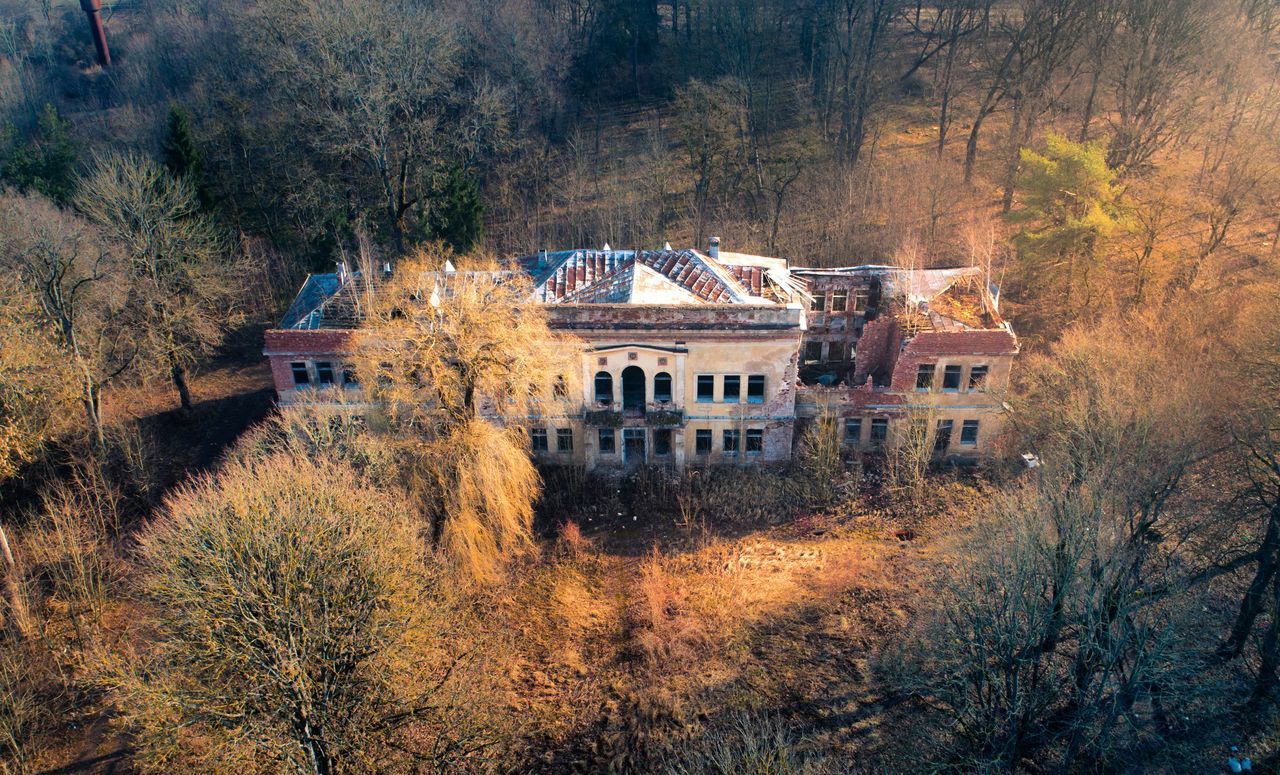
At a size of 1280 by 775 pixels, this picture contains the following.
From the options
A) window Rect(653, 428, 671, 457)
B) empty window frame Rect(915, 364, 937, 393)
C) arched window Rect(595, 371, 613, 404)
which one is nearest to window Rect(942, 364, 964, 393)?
empty window frame Rect(915, 364, 937, 393)

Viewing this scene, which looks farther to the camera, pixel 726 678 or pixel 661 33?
pixel 661 33

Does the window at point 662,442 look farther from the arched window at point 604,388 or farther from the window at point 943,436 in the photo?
the window at point 943,436

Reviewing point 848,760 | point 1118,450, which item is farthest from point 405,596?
point 1118,450

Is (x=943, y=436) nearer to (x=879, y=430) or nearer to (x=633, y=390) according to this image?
(x=879, y=430)

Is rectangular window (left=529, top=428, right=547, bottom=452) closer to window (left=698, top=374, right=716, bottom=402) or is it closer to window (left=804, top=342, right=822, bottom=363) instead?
window (left=698, top=374, right=716, bottom=402)

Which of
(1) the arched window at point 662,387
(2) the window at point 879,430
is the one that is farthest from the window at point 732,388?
(2) the window at point 879,430

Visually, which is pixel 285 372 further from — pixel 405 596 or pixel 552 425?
pixel 405 596
